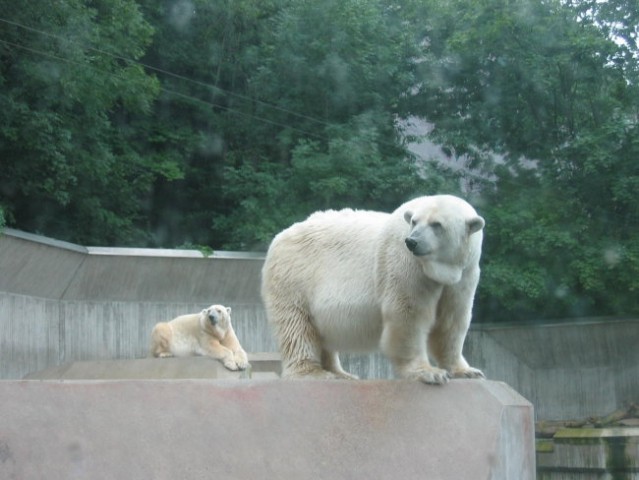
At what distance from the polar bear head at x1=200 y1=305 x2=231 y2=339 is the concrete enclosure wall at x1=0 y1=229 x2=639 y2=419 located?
2.80 m

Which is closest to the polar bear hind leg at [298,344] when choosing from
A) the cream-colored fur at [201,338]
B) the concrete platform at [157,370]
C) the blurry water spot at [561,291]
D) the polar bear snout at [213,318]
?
the concrete platform at [157,370]

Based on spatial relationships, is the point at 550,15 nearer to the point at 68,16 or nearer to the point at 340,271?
the point at 68,16

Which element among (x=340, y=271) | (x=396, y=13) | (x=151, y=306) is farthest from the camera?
(x=396, y=13)

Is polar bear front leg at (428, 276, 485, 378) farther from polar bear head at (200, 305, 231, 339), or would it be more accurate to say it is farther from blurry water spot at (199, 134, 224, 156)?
blurry water spot at (199, 134, 224, 156)

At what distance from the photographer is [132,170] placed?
1800 centimetres

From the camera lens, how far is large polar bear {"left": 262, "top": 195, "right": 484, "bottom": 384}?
181 inches

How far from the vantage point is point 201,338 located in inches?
488

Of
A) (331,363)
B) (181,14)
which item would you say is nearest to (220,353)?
(331,363)

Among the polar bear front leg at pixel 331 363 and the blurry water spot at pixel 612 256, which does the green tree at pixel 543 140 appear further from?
the polar bear front leg at pixel 331 363

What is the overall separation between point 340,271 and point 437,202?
790mm

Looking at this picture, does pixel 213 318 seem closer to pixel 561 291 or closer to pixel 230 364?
pixel 230 364

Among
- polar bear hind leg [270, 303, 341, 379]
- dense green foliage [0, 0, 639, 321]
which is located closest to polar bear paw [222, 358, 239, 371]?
dense green foliage [0, 0, 639, 321]

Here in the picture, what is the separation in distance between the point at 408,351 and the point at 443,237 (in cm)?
61

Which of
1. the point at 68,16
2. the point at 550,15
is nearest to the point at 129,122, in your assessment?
the point at 68,16
